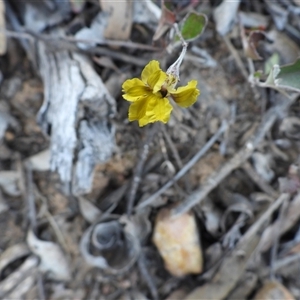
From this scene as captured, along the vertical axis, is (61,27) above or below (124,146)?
above

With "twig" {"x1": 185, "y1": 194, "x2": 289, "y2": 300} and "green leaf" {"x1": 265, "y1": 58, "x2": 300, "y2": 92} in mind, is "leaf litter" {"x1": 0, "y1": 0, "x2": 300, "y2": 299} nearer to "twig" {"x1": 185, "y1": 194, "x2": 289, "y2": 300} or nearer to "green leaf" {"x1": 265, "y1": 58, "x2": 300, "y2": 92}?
"twig" {"x1": 185, "y1": 194, "x2": 289, "y2": 300}

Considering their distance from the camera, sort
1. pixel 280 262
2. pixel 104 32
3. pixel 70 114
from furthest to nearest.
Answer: pixel 280 262 < pixel 104 32 < pixel 70 114

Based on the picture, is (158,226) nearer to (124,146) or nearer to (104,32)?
(124,146)

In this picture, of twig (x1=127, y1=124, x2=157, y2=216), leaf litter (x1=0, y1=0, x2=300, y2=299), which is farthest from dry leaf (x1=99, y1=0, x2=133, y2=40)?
twig (x1=127, y1=124, x2=157, y2=216)

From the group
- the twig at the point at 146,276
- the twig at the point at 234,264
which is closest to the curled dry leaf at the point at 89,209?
the twig at the point at 146,276

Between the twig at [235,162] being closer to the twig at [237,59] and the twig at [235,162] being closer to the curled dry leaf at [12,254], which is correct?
the twig at [237,59]

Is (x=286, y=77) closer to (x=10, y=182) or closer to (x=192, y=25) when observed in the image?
(x=192, y=25)

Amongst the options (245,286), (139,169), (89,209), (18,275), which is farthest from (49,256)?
(245,286)

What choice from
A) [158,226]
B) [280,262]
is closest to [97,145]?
[158,226]
